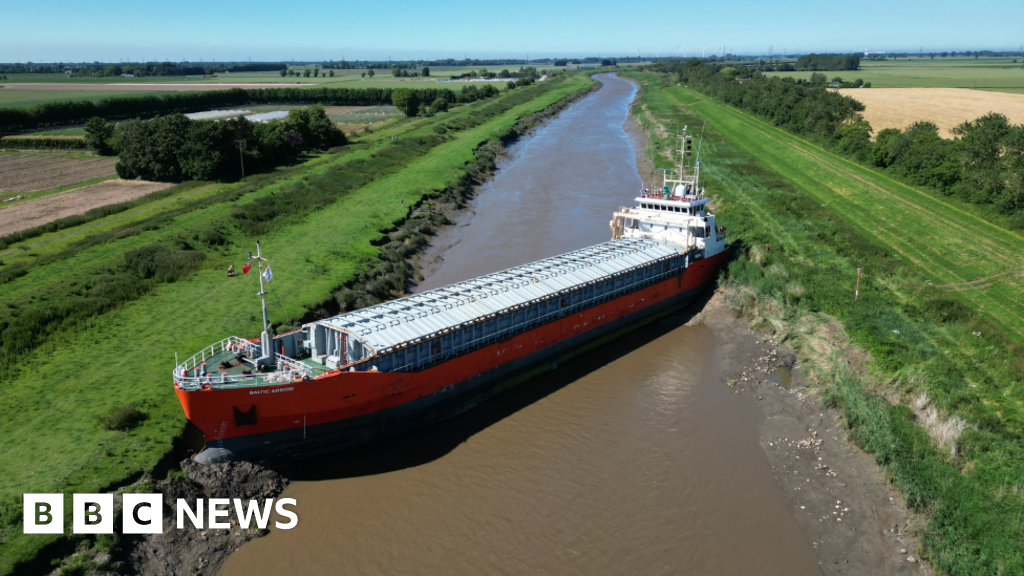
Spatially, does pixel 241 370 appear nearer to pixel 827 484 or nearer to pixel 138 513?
pixel 138 513

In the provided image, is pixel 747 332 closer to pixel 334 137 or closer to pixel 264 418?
pixel 264 418

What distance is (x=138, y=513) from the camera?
49.5ft

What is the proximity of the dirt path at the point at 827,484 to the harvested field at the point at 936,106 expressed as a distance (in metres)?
64.1

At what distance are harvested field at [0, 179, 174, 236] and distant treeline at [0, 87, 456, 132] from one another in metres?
52.7

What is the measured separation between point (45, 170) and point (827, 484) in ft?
263

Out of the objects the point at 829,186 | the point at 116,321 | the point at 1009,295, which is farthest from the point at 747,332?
the point at 829,186

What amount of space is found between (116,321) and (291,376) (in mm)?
11906

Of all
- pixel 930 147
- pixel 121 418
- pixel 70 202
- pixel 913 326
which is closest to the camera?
pixel 121 418

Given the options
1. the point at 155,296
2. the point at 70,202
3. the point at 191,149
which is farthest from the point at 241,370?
the point at 191,149

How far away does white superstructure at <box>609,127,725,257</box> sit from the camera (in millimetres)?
31547

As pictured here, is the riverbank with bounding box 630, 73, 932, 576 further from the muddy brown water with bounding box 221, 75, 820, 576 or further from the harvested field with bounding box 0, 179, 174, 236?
the harvested field with bounding box 0, 179, 174, 236

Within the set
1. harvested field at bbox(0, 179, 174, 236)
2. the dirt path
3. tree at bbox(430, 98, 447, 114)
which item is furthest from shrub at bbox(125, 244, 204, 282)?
tree at bbox(430, 98, 447, 114)

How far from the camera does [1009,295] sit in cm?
2883

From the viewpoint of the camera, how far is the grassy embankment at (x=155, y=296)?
16359 millimetres
